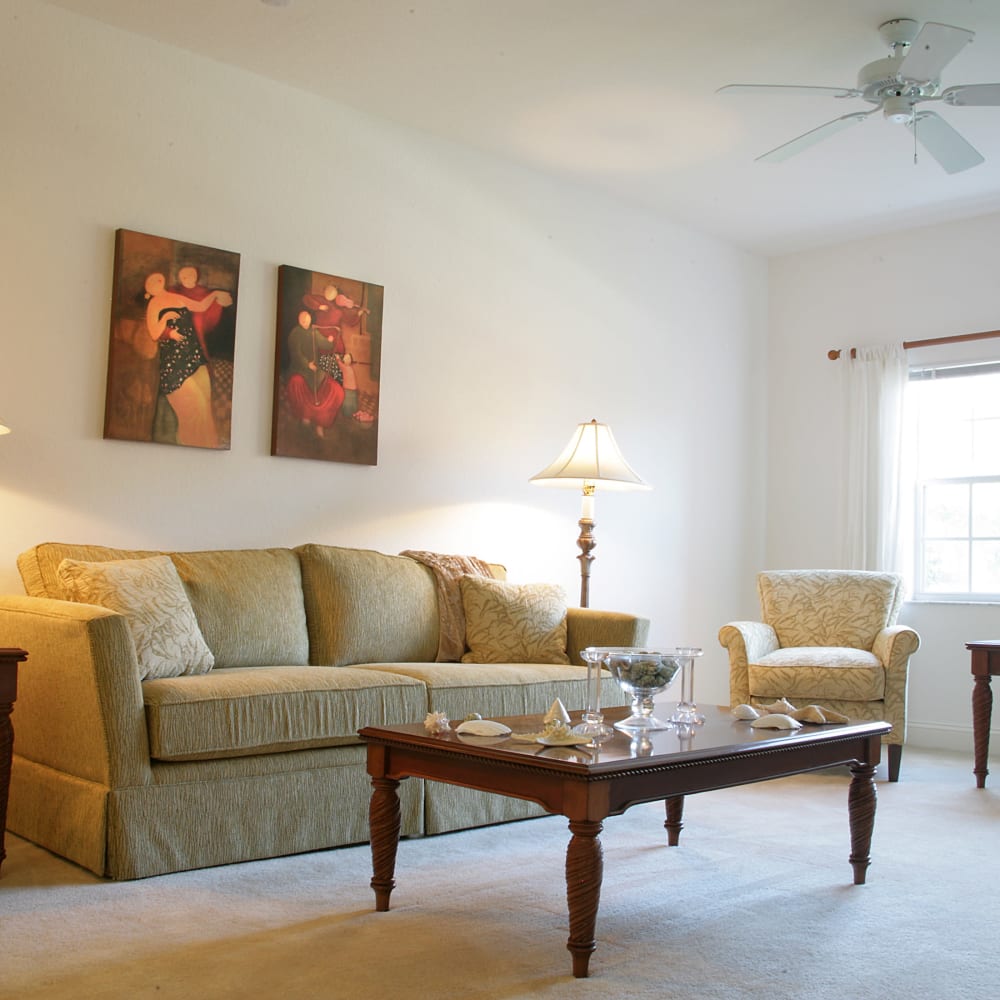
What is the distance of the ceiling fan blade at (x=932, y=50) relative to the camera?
3160mm

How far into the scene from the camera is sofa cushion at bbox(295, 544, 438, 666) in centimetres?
389

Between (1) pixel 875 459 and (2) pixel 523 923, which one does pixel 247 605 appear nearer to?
(2) pixel 523 923

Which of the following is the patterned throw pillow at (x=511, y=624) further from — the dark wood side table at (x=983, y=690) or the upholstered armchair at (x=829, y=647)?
the dark wood side table at (x=983, y=690)

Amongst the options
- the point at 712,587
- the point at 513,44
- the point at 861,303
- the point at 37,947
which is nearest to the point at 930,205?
the point at 861,303

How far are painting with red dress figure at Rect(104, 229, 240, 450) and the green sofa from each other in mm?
522

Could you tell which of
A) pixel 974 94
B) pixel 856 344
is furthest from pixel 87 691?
pixel 856 344

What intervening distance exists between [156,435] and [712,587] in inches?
131

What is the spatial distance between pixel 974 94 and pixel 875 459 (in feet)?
8.80

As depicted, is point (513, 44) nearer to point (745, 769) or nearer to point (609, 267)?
point (609, 267)

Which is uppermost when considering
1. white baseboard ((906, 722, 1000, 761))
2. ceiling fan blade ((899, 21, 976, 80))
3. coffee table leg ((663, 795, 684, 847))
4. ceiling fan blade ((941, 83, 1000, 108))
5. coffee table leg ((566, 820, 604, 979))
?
ceiling fan blade ((899, 21, 976, 80))

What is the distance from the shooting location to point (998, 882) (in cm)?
297

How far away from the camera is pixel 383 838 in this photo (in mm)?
2580

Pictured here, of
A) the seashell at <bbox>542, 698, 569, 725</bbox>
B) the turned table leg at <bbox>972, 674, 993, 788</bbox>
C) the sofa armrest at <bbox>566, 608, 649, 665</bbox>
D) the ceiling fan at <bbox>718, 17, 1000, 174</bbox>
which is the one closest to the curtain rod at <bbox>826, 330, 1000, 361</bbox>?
the ceiling fan at <bbox>718, 17, 1000, 174</bbox>

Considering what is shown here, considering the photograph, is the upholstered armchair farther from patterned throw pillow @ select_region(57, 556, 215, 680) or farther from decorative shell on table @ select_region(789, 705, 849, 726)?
patterned throw pillow @ select_region(57, 556, 215, 680)
